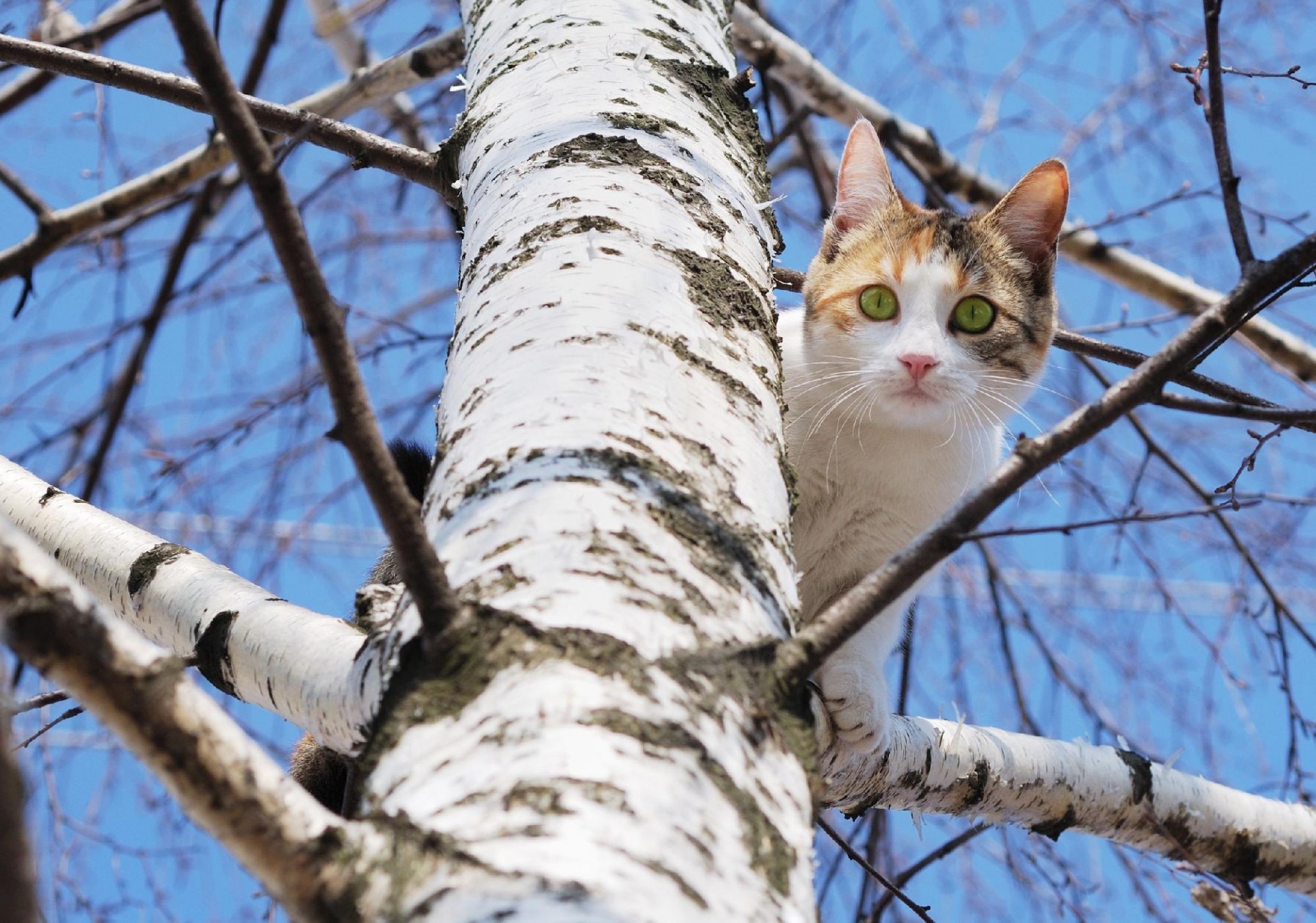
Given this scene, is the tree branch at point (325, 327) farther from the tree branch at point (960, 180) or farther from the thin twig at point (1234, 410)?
the tree branch at point (960, 180)

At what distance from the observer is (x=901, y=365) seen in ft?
5.91

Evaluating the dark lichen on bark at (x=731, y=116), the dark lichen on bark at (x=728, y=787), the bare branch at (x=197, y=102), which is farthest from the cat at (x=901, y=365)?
the dark lichen on bark at (x=728, y=787)

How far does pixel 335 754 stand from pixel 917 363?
3.22 feet

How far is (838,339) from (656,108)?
2.37 ft

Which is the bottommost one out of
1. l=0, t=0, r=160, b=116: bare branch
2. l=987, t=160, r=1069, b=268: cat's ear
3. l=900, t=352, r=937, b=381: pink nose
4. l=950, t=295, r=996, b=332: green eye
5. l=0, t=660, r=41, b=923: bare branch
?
l=0, t=660, r=41, b=923: bare branch

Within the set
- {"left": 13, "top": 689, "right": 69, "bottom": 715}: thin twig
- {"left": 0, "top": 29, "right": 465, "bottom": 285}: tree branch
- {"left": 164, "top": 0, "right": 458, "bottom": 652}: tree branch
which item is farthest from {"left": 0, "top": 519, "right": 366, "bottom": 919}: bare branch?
{"left": 0, "top": 29, "right": 465, "bottom": 285}: tree branch

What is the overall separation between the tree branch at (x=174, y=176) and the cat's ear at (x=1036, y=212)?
39.6 inches

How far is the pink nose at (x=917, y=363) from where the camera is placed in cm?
179

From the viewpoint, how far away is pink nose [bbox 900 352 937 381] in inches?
70.6

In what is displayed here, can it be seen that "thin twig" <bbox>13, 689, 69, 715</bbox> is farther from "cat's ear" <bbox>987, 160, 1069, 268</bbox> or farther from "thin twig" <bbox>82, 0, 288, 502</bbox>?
"cat's ear" <bbox>987, 160, 1069, 268</bbox>

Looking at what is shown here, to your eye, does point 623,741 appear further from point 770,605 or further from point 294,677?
point 294,677

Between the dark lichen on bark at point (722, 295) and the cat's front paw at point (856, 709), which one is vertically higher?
the dark lichen on bark at point (722, 295)

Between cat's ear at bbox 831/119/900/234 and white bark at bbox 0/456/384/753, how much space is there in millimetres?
1335

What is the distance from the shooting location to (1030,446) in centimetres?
85
